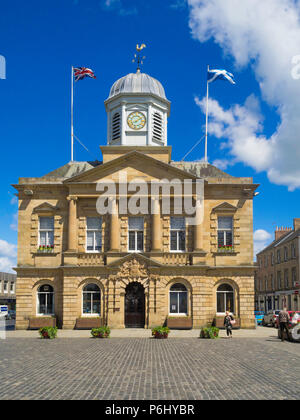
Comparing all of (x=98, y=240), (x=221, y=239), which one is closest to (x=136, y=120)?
(x=98, y=240)

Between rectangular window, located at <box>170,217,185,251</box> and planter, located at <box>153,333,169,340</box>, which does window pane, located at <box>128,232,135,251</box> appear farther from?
planter, located at <box>153,333,169,340</box>

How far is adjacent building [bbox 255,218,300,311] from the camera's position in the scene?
5766cm

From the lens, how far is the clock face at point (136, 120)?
1481 inches

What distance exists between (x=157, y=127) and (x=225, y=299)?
14.7m

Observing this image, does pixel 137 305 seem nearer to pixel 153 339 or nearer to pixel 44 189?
pixel 153 339

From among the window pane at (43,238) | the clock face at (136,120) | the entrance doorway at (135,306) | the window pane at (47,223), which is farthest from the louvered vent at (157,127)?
the entrance doorway at (135,306)

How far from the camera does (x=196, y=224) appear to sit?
32.2 m

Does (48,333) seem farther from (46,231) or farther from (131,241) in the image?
(46,231)

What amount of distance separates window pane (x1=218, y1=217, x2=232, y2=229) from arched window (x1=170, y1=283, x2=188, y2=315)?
5226mm

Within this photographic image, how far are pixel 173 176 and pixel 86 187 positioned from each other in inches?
239

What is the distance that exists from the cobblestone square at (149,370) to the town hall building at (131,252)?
8.42 metres

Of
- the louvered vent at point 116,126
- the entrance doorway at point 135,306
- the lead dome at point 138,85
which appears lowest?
the entrance doorway at point 135,306

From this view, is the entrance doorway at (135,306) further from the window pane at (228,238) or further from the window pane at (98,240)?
the window pane at (228,238)

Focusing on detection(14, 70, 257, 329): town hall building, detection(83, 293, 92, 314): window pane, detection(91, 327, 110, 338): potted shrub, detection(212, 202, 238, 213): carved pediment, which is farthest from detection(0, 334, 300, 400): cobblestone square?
detection(212, 202, 238, 213): carved pediment
